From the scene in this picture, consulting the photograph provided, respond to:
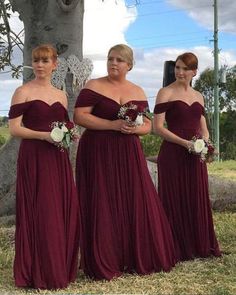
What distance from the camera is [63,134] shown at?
5.40 metres

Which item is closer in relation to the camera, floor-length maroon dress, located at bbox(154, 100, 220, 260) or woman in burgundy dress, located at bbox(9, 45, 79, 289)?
woman in burgundy dress, located at bbox(9, 45, 79, 289)

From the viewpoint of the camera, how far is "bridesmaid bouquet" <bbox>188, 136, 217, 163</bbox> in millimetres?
6371

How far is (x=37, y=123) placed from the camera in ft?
18.2

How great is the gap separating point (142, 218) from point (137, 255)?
35 cm

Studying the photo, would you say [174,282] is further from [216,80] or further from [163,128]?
[216,80]

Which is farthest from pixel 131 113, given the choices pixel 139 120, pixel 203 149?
pixel 203 149

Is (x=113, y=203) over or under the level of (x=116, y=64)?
under

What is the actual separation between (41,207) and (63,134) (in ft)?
2.25

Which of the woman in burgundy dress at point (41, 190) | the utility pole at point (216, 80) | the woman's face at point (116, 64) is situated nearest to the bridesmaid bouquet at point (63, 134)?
the woman in burgundy dress at point (41, 190)

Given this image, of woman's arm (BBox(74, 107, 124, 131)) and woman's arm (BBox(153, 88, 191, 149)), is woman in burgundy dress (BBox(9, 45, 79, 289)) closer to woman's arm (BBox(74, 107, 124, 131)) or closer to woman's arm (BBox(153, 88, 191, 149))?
woman's arm (BBox(74, 107, 124, 131))

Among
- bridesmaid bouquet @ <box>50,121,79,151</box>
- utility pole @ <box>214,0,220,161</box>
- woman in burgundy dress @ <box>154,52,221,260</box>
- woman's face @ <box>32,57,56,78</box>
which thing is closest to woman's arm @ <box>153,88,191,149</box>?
woman in burgundy dress @ <box>154,52,221,260</box>

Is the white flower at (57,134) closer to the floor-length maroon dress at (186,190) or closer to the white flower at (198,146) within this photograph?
the floor-length maroon dress at (186,190)

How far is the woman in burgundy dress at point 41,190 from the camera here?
219 inches

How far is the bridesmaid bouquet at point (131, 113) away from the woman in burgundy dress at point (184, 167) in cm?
77
